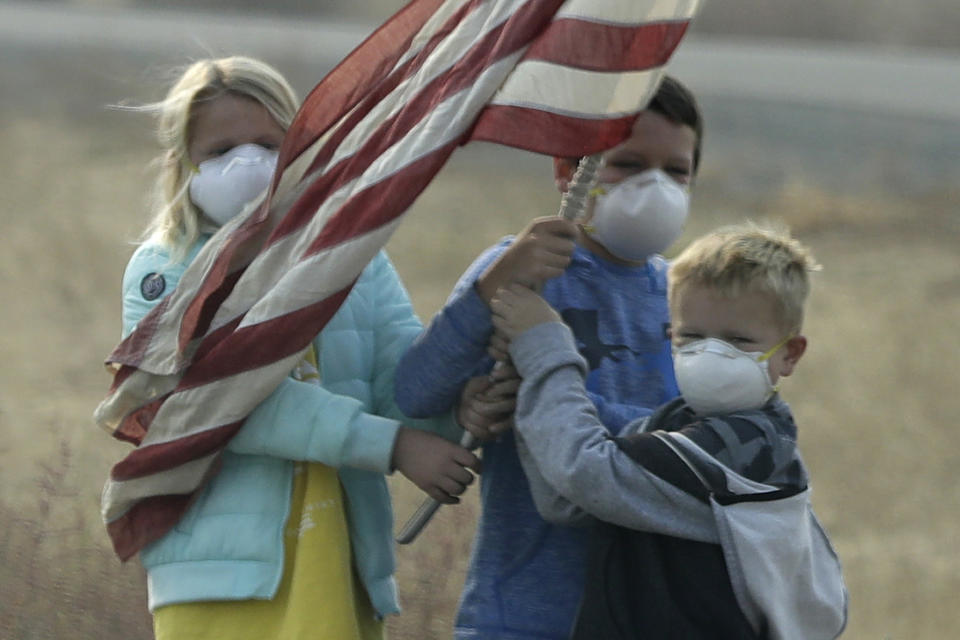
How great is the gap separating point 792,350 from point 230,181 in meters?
1.20

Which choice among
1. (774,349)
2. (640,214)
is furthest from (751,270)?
(640,214)

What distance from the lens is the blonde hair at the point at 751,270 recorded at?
3.05 metres

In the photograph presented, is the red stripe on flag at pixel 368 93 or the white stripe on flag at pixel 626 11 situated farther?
the red stripe on flag at pixel 368 93

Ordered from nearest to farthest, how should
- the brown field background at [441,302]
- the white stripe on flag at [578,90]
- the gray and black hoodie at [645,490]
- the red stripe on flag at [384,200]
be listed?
the gray and black hoodie at [645,490] → the white stripe on flag at [578,90] → the red stripe on flag at [384,200] → the brown field background at [441,302]

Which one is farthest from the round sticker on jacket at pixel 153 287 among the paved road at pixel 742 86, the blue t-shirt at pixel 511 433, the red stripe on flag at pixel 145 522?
the paved road at pixel 742 86

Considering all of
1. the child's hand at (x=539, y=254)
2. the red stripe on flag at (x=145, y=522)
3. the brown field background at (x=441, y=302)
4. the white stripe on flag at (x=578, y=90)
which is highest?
the white stripe on flag at (x=578, y=90)

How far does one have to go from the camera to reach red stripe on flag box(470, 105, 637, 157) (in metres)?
3.13

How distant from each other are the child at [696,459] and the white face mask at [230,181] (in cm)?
62

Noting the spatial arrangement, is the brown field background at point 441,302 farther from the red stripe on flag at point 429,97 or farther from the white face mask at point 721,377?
the white face mask at point 721,377

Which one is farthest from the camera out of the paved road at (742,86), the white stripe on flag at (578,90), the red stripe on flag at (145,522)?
the paved road at (742,86)

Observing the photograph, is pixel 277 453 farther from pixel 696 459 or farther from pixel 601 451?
pixel 696 459

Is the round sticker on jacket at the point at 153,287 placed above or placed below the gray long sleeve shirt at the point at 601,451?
below

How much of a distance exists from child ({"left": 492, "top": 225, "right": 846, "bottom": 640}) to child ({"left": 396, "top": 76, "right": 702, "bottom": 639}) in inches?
3.8

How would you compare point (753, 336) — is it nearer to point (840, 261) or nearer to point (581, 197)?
point (581, 197)
